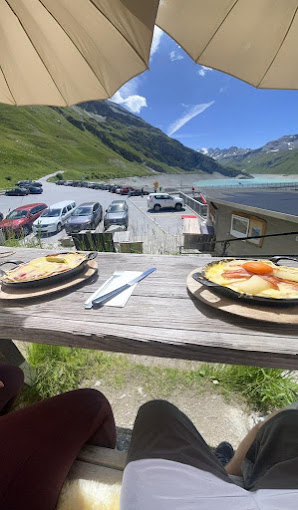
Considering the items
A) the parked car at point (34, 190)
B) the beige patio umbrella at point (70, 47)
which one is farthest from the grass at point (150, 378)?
the parked car at point (34, 190)

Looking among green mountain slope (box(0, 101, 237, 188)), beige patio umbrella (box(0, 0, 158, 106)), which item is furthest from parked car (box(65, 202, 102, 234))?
beige patio umbrella (box(0, 0, 158, 106))

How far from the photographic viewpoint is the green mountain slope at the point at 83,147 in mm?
23422

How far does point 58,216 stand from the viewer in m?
10.6

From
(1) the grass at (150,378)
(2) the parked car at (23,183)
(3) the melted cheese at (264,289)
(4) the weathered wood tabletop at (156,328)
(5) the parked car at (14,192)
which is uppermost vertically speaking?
(2) the parked car at (23,183)

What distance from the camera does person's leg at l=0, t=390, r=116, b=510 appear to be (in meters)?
0.45

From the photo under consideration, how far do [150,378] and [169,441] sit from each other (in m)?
1.33

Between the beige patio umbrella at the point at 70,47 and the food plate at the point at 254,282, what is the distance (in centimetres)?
114

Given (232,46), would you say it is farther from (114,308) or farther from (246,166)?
(246,166)

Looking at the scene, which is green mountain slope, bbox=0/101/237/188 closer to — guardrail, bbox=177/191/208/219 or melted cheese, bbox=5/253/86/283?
guardrail, bbox=177/191/208/219

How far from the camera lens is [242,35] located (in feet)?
3.27

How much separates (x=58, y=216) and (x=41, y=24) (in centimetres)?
1027

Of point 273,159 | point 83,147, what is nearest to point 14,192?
point 83,147

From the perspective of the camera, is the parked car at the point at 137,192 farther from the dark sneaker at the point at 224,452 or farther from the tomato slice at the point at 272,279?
the tomato slice at the point at 272,279

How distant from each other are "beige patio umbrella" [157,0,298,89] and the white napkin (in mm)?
1109
